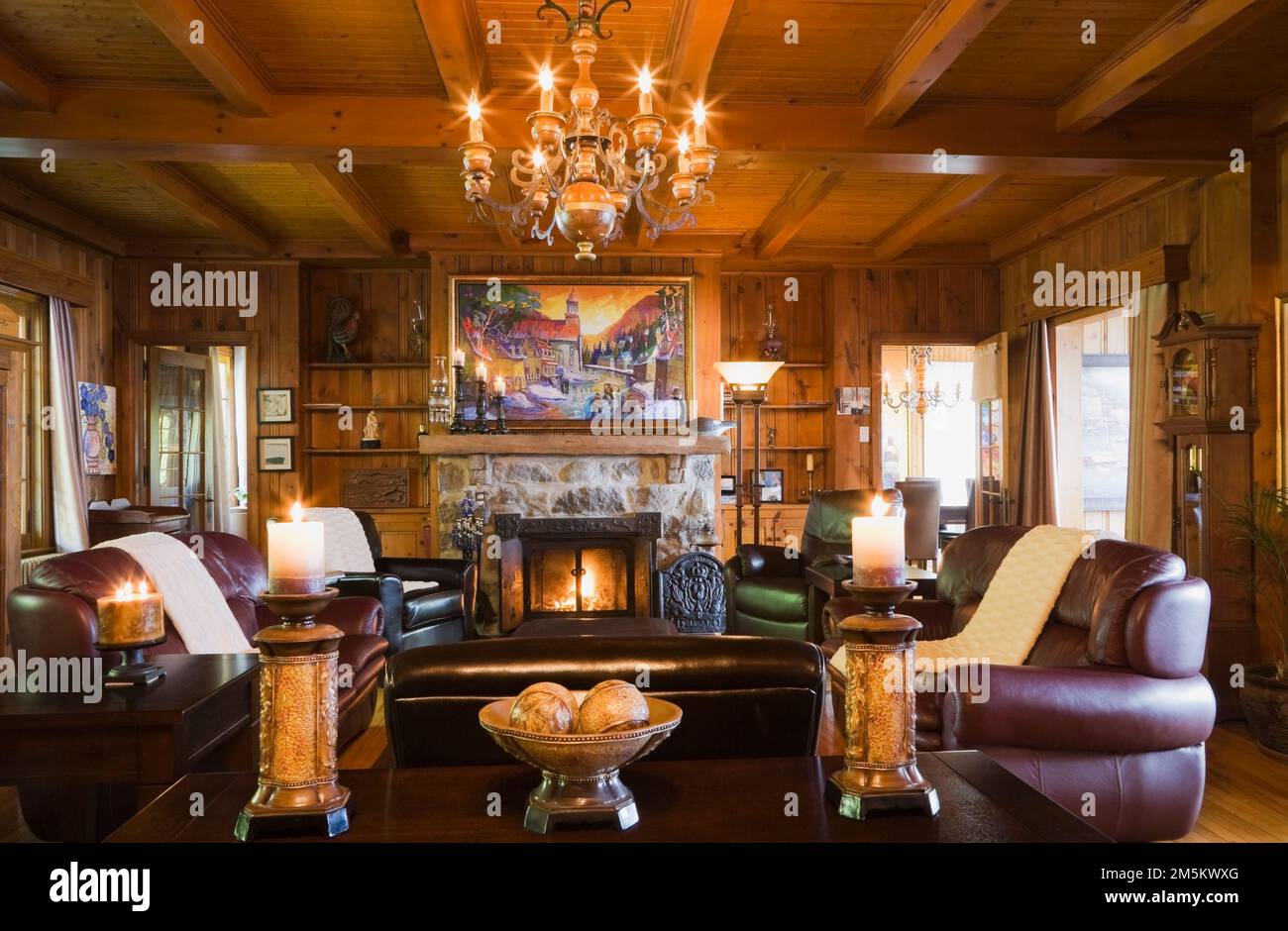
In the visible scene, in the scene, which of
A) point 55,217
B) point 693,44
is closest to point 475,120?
point 693,44

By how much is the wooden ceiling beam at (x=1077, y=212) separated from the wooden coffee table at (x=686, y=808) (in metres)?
4.83

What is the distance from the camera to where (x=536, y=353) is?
6.91 m

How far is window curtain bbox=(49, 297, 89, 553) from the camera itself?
19.9 ft

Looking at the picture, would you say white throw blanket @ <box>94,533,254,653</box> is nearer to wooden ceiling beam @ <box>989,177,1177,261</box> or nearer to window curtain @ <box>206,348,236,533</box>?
window curtain @ <box>206,348,236,533</box>

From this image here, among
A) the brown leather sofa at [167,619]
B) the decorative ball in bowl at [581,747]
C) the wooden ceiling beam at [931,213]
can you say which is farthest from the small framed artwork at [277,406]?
the decorative ball in bowl at [581,747]

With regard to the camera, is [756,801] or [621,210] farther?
[621,210]

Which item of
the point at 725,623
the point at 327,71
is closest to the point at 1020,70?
the point at 327,71

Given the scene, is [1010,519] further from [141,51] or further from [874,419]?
[141,51]

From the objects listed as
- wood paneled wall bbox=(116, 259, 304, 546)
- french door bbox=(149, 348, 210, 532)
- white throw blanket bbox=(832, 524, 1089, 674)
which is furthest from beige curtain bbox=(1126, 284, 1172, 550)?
french door bbox=(149, 348, 210, 532)

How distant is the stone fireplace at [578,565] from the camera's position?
639cm

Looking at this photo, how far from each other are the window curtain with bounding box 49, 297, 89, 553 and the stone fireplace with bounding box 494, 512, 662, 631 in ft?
9.11

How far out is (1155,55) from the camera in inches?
143

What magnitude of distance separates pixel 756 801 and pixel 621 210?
2326 mm
